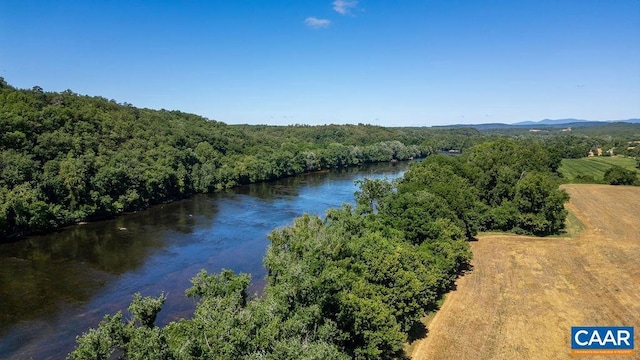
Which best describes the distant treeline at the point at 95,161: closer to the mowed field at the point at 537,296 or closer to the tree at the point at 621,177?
the mowed field at the point at 537,296

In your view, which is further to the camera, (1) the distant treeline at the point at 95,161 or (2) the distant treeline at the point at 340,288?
(1) the distant treeline at the point at 95,161

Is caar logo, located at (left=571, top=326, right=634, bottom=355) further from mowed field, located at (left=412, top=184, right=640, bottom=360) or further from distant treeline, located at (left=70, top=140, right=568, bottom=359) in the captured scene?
distant treeline, located at (left=70, top=140, right=568, bottom=359)

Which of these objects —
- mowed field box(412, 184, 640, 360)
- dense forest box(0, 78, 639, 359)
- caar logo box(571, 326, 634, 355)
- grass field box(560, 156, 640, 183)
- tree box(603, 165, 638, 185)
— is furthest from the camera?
grass field box(560, 156, 640, 183)

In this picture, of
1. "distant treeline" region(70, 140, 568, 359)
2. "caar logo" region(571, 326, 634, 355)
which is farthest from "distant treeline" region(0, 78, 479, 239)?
"caar logo" region(571, 326, 634, 355)

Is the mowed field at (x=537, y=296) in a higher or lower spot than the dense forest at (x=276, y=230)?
lower

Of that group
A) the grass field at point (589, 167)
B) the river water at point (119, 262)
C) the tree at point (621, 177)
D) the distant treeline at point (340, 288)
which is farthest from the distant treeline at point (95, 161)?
the grass field at point (589, 167)

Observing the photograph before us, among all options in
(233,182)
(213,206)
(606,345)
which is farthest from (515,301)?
(233,182)
